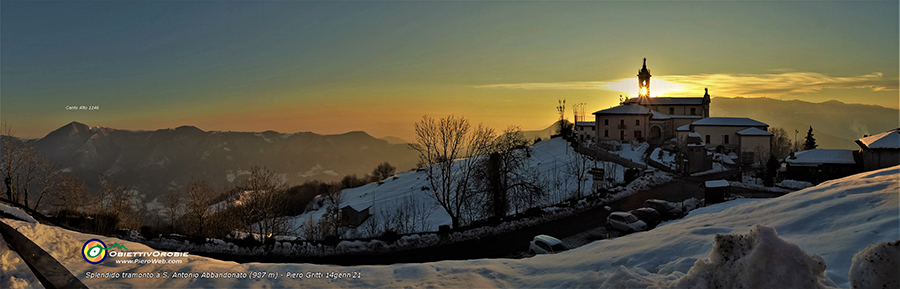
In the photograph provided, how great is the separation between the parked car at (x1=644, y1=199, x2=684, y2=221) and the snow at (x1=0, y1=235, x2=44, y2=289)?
28276mm

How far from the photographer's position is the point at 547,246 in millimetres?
18562

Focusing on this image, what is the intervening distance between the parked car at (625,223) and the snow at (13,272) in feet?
75.9

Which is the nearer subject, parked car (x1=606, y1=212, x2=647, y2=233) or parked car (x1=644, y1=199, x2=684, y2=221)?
parked car (x1=606, y1=212, x2=647, y2=233)

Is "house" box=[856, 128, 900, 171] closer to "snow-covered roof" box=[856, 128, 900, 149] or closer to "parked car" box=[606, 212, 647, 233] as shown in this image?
"snow-covered roof" box=[856, 128, 900, 149]

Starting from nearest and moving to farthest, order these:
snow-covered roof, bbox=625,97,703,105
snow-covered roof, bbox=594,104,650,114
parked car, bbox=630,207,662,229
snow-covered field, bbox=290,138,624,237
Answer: parked car, bbox=630,207,662,229 → snow-covered field, bbox=290,138,624,237 → snow-covered roof, bbox=594,104,650,114 → snow-covered roof, bbox=625,97,703,105

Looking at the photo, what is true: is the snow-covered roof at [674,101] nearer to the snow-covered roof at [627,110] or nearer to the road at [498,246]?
the snow-covered roof at [627,110]

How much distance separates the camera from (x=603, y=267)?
38.5ft

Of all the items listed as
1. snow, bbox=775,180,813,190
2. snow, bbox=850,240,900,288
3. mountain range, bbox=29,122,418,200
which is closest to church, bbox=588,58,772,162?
snow, bbox=775,180,813,190

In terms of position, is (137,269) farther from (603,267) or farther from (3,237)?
(603,267)

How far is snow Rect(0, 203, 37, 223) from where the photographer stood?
27.5 feet

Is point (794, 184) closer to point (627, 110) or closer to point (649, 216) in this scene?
point (649, 216)

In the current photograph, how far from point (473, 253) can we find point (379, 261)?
4613 millimetres

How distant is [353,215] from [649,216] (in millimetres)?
45881

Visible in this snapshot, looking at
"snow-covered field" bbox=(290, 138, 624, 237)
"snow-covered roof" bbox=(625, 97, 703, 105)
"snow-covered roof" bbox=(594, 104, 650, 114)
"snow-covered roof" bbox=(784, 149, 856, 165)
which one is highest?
"snow-covered roof" bbox=(625, 97, 703, 105)
